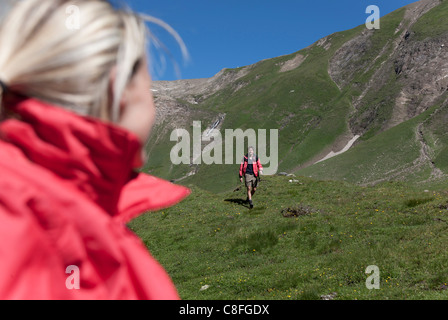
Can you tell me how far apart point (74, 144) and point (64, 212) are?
303 mm

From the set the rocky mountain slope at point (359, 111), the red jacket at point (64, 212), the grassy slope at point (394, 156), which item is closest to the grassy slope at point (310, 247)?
the red jacket at point (64, 212)

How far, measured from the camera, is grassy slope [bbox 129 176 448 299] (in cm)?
1110

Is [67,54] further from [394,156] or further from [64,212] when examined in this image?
[394,156]

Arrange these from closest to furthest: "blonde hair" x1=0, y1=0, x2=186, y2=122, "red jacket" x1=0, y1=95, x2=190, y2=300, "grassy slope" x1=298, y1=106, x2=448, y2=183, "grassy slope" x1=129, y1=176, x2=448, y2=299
Result: "red jacket" x1=0, y1=95, x2=190, y2=300 < "blonde hair" x1=0, y1=0, x2=186, y2=122 < "grassy slope" x1=129, y1=176, x2=448, y2=299 < "grassy slope" x1=298, y1=106, x2=448, y2=183

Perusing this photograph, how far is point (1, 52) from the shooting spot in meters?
1.65

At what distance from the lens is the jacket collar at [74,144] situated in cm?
159

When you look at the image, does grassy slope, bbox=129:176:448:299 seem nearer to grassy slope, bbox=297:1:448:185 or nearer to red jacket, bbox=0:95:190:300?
red jacket, bbox=0:95:190:300

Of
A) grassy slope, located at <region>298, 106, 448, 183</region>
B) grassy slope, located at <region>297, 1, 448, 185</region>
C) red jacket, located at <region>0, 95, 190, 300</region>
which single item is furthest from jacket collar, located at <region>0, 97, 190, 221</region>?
grassy slope, located at <region>298, 106, 448, 183</region>

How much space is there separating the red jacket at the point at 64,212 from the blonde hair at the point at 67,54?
0.10 meters

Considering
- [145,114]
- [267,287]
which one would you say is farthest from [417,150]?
[145,114]

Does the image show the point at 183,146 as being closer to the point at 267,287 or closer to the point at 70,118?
the point at 267,287

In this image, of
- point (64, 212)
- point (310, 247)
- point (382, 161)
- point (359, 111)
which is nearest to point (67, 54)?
point (64, 212)

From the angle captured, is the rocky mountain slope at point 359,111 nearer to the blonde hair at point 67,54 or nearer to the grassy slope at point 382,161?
the grassy slope at point 382,161
